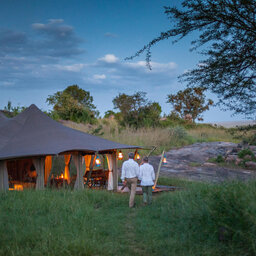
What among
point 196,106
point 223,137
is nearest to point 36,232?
point 223,137

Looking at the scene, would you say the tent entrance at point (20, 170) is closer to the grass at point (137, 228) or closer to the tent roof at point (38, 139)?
the tent roof at point (38, 139)

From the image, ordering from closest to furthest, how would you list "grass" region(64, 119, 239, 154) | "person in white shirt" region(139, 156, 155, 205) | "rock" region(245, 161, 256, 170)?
"person in white shirt" region(139, 156, 155, 205), "rock" region(245, 161, 256, 170), "grass" region(64, 119, 239, 154)

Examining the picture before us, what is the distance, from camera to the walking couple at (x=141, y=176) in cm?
862

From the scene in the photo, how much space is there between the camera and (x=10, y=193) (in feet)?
28.7

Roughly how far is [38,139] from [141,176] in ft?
14.5

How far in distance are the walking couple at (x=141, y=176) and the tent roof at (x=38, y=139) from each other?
2.19 metres

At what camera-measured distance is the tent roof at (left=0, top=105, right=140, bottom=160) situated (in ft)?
33.7

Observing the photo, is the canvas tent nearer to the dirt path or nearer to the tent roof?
the tent roof

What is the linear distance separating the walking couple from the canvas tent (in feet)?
7.04

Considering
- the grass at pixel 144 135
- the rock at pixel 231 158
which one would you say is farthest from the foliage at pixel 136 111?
the rock at pixel 231 158

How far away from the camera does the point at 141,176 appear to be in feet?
28.4

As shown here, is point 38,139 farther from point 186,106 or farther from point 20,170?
point 186,106

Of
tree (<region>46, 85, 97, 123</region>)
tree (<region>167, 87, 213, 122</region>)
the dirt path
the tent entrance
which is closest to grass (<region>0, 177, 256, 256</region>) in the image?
the tent entrance

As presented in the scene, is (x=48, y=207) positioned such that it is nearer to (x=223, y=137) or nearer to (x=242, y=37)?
(x=242, y=37)
